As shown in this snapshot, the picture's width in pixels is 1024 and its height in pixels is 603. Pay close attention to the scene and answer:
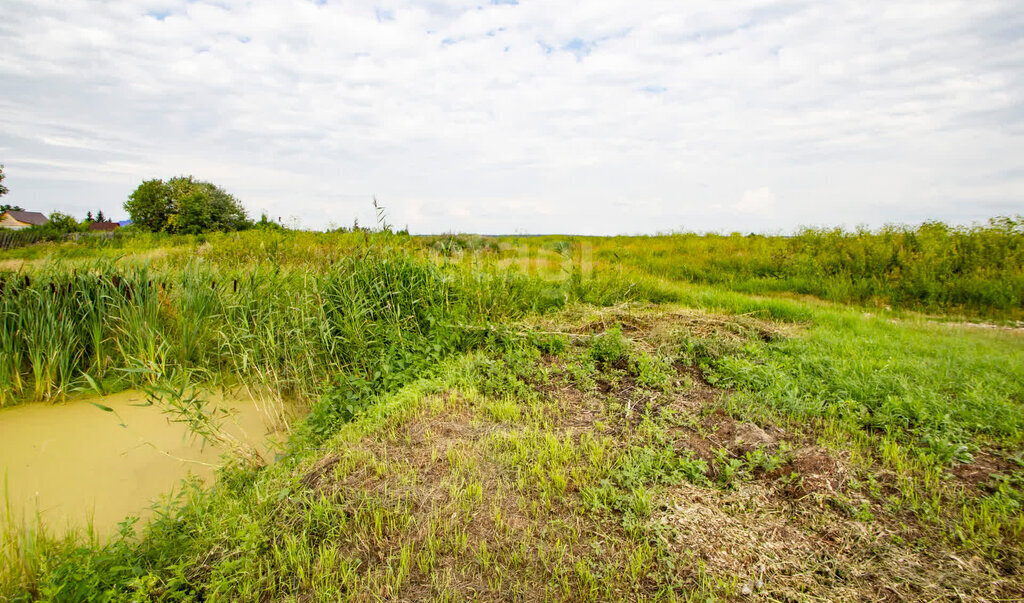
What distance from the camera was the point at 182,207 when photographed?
Answer: 25.1m

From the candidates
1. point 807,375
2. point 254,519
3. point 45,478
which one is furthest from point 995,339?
point 45,478

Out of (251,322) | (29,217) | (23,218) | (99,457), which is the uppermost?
(29,217)

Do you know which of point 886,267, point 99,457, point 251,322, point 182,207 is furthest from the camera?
point 182,207

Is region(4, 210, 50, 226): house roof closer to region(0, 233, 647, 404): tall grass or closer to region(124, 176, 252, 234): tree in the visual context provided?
region(124, 176, 252, 234): tree

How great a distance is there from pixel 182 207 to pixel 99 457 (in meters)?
27.0

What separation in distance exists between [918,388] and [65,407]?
7.36 m

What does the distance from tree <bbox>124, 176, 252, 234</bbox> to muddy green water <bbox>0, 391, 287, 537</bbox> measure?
2337 cm

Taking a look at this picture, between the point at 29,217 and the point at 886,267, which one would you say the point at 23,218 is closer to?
the point at 29,217

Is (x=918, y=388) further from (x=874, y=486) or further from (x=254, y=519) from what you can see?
(x=254, y=519)

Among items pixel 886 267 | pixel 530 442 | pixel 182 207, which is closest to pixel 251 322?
pixel 530 442

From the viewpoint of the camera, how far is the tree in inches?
943

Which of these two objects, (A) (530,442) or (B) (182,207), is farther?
(B) (182,207)

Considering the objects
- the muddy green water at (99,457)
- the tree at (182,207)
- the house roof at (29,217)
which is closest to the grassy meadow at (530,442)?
the muddy green water at (99,457)

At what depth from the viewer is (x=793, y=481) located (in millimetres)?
2562
